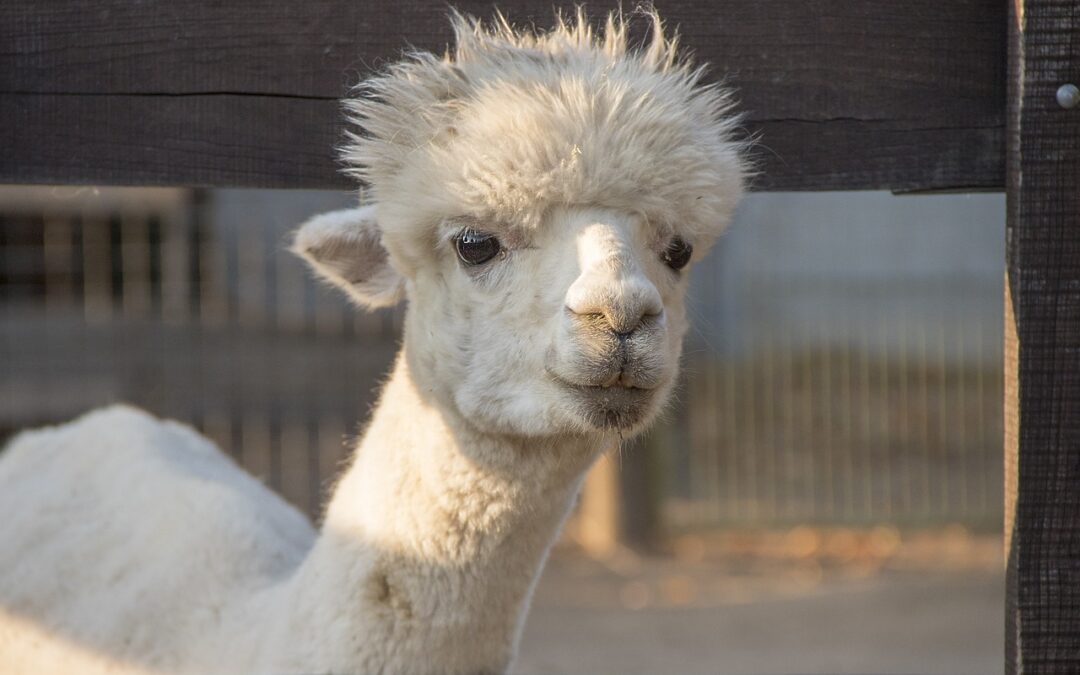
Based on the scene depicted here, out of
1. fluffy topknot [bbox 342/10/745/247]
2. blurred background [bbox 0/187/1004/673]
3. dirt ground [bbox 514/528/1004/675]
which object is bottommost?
dirt ground [bbox 514/528/1004/675]

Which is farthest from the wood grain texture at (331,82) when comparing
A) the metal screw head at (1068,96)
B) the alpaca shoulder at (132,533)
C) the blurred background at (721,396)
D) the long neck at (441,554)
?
the blurred background at (721,396)

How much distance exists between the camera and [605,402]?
2.23m

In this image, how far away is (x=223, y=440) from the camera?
853 centimetres

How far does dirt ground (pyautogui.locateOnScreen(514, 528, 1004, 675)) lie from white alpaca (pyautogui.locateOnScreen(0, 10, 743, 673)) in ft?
Result: 11.1

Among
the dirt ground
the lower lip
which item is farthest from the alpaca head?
the dirt ground

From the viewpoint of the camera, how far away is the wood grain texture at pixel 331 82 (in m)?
2.27

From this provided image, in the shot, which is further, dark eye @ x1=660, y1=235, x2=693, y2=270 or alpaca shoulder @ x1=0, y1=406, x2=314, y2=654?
alpaca shoulder @ x1=0, y1=406, x2=314, y2=654

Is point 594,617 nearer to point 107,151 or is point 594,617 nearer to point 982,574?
point 982,574

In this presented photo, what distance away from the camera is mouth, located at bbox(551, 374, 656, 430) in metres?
2.23

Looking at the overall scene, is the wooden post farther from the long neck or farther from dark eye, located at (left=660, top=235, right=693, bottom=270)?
the long neck

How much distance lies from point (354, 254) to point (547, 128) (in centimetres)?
70

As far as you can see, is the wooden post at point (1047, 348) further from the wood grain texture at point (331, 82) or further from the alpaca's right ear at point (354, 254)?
the alpaca's right ear at point (354, 254)

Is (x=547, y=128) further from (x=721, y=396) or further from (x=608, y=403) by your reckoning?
(x=721, y=396)

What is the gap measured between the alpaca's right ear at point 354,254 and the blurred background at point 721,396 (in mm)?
3843
